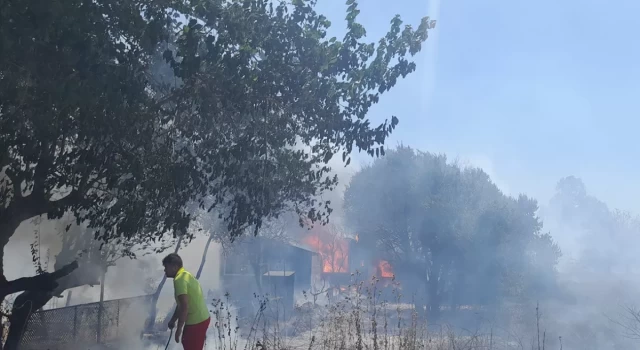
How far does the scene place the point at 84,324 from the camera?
1264 cm

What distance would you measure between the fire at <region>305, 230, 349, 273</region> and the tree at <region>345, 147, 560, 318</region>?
680 inches

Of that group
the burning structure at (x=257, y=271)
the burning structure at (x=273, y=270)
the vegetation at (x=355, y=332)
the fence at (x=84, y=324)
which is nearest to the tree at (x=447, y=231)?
the burning structure at (x=273, y=270)

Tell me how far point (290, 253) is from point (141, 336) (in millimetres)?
22343

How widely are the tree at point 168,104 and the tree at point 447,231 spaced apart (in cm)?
2302

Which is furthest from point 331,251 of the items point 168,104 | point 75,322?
point 168,104

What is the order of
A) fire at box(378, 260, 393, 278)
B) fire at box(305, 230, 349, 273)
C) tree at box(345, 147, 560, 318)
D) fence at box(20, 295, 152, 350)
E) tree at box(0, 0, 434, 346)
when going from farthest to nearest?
fire at box(305, 230, 349, 273)
fire at box(378, 260, 393, 278)
tree at box(345, 147, 560, 318)
fence at box(20, 295, 152, 350)
tree at box(0, 0, 434, 346)

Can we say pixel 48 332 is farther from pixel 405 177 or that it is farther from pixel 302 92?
pixel 405 177

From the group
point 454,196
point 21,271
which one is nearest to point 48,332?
point 21,271

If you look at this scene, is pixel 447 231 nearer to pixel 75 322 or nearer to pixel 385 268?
pixel 385 268

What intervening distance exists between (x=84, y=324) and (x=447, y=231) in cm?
2432

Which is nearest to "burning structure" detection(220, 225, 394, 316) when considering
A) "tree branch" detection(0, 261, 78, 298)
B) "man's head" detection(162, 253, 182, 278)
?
"tree branch" detection(0, 261, 78, 298)

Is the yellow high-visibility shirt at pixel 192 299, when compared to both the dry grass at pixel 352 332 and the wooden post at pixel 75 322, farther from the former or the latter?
the wooden post at pixel 75 322

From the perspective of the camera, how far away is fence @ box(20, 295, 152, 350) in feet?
33.8

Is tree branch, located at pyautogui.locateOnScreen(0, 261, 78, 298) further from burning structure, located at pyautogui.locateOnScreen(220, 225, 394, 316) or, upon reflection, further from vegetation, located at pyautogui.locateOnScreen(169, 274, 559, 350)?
burning structure, located at pyautogui.locateOnScreen(220, 225, 394, 316)
